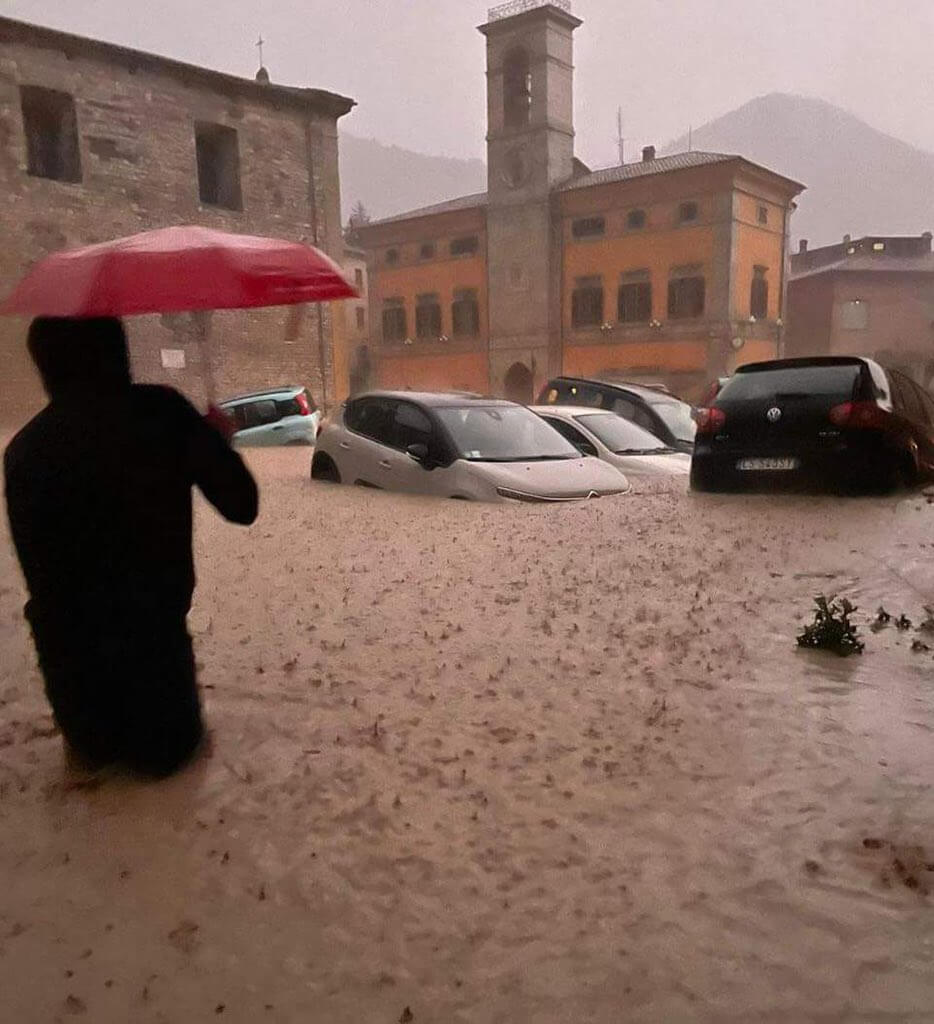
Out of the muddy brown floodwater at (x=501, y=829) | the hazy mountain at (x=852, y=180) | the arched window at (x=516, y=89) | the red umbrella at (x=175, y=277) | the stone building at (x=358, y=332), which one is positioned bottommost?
the muddy brown floodwater at (x=501, y=829)

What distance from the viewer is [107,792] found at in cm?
286

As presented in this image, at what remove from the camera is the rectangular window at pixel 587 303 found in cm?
3209

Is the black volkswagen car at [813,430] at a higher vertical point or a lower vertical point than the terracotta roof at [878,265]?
lower

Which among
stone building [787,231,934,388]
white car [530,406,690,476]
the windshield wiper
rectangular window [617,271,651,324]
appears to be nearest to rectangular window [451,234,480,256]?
rectangular window [617,271,651,324]

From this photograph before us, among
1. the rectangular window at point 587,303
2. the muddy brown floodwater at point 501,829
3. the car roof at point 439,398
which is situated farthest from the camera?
the rectangular window at point 587,303

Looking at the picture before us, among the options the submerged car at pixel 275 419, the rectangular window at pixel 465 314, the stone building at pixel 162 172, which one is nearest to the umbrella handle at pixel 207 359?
the submerged car at pixel 275 419

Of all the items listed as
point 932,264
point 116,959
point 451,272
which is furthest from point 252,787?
point 932,264

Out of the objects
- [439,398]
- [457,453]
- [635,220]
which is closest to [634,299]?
[635,220]

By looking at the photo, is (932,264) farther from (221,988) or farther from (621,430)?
(221,988)

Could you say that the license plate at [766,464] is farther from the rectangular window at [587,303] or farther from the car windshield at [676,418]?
the rectangular window at [587,303]

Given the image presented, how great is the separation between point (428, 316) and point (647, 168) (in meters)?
10.8

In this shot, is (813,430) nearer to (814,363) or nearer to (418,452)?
(814,363)

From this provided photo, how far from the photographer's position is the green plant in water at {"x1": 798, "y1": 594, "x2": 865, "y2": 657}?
4.00 m

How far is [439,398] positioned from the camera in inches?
370
